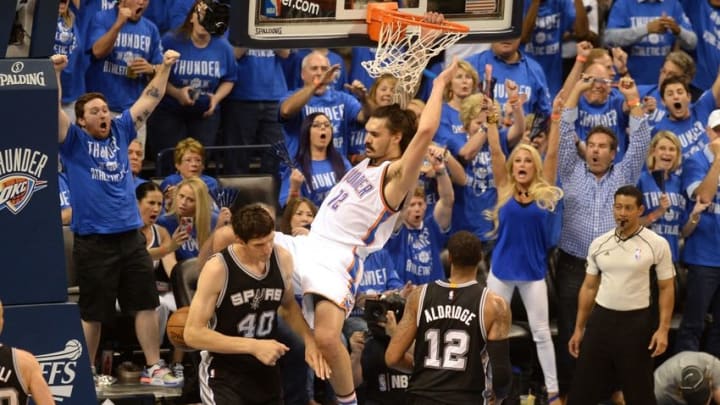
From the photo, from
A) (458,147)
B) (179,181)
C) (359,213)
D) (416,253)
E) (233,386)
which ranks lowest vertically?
(233,386)

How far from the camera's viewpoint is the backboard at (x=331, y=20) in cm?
930

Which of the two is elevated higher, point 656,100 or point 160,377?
point 656,100

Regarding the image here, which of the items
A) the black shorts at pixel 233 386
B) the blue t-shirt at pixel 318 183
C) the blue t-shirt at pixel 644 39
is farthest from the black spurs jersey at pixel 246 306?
the blue t-shirt at pixel 644 39

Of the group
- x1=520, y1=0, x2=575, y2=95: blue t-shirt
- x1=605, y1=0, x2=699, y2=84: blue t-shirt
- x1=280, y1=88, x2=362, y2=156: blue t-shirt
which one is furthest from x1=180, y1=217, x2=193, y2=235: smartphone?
x1=605, y1=0, x2=699, y2=84: blue t-shirt

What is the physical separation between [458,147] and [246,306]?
15.4 feet

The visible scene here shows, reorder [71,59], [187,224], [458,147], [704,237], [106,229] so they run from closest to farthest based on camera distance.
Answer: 1. [106,229]
2. [187,224]
3. [71,59]
4. [704,237]
5. [458,147]

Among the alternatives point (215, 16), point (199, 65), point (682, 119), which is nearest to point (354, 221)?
point (215, 16)

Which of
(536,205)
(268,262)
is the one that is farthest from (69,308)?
(536,205)

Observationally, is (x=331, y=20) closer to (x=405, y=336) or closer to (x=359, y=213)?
(x=359, y=213)

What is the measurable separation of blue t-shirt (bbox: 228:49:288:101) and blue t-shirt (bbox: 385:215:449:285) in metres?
2.09

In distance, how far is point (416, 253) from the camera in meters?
12.3

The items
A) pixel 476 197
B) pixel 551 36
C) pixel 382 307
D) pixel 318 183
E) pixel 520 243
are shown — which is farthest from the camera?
pixel 551 36

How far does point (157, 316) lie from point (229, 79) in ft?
9.89

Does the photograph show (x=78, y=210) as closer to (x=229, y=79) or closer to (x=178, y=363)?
(x=178, y=363)
